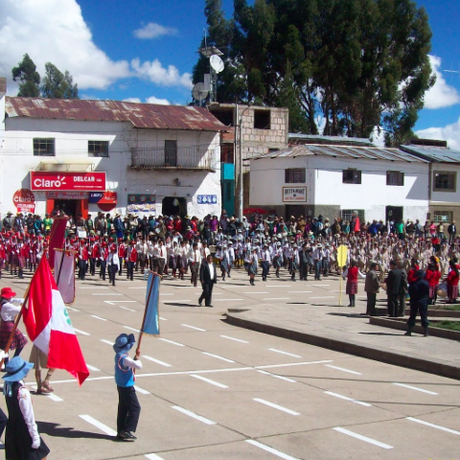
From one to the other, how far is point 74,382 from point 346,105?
48465mm

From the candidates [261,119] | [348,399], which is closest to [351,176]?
[261,119]

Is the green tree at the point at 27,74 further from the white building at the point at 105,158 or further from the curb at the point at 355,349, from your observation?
the curb at the point at 355,349

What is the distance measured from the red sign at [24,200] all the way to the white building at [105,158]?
5cm

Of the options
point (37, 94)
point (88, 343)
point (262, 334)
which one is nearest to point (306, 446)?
point (88, 343)

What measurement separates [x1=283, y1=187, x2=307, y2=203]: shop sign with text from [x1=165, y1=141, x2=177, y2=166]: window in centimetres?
678

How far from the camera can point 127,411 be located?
7996 mm

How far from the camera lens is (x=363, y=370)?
12.6 metres

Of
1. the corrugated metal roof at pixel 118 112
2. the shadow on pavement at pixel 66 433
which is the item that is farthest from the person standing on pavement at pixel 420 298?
the corrugated metal roof at pixel 118 112

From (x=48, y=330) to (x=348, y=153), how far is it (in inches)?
1323

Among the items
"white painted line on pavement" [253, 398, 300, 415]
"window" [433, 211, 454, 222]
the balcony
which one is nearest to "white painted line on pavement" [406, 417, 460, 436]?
"white painted line on pavement" [253, 398, 300, 415]

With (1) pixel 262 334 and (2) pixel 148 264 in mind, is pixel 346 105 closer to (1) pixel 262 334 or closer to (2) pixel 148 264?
(2) pixel 148 264

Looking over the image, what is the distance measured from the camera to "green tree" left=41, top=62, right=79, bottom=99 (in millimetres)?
84363

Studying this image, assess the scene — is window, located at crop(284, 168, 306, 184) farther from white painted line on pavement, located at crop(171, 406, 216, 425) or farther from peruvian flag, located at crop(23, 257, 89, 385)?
peruvian flag, located at crop(23, 257, 89, 385)

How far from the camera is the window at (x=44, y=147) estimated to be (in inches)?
1377
